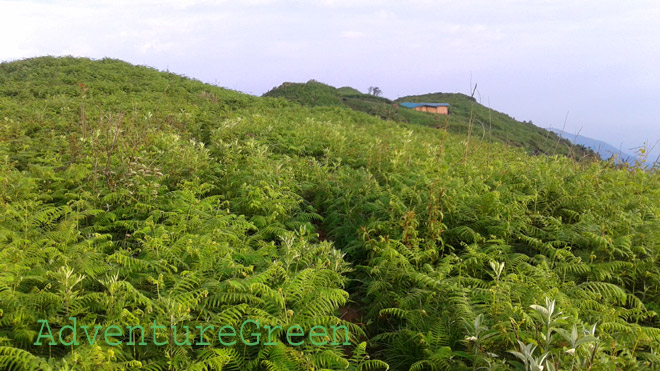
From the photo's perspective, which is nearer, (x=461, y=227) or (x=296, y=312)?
(x=296, y=312)

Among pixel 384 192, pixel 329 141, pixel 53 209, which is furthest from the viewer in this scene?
pixel 329 141

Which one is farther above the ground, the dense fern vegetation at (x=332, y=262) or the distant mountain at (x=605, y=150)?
the distant mountain at (x=605, y=150)

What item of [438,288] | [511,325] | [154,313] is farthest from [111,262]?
[511,325]

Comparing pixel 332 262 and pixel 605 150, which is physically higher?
pixel 605 150

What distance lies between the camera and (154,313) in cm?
329

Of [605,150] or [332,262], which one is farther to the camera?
[605,150]

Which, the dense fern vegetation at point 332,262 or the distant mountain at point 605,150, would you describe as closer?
the dense fern vegetation at point 332,262

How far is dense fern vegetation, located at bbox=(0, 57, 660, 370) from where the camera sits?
3.12 metres

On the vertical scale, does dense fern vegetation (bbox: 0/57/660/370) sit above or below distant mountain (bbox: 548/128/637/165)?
below

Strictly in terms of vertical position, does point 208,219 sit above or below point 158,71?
below

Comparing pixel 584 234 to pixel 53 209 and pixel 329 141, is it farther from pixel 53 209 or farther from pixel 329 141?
pixel 329 141

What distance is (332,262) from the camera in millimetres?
4629

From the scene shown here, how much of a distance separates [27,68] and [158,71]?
6.93 metres

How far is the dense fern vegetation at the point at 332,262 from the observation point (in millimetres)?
3125
